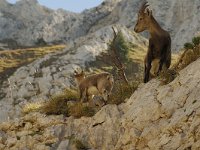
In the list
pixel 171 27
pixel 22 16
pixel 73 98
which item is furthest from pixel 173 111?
pixel 22 16

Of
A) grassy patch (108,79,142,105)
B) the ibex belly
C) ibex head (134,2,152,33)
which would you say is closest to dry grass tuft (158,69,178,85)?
the ibex belly

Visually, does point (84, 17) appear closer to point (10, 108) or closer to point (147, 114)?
point (10, 108)

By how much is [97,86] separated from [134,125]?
5.02 meters

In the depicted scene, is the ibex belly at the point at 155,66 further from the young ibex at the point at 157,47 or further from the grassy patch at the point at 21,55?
the grassy patch at the point at 21,55

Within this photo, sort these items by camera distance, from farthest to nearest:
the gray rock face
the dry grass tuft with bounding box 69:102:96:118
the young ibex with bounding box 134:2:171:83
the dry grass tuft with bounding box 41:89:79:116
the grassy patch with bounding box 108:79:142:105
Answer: the gray rock face < the dry grass tuft with bounding box 41:89:79:116 < the dry grass tuft with bounding box 69:102:96:118 < the grassy patch with bounding box 108:79:142:105 < the young ibex with bounding box 134:2:171:83

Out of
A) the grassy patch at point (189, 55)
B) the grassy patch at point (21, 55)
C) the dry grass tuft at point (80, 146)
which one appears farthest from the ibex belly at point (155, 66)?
the grassy patch at point (21, 55)

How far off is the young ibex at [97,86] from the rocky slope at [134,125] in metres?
1.73

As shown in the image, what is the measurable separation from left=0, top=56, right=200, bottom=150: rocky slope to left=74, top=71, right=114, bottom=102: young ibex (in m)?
1.73

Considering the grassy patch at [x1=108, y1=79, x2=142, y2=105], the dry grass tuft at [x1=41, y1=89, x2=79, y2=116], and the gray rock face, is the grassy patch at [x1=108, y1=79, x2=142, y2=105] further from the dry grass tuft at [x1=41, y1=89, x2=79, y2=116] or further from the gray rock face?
the gray rock face

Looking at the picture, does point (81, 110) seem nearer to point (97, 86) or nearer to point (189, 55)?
point (97, 86)

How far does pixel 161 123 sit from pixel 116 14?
13723 cm

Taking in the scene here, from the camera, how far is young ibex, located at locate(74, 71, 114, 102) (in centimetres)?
2126

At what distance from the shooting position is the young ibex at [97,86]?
21263 millimetres

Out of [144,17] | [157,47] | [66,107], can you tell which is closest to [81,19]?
[66,107]
